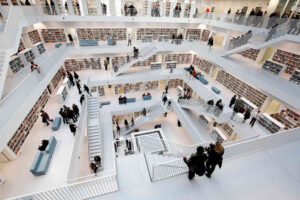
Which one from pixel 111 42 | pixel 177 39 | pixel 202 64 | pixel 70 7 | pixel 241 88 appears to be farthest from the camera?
pixel 202 64

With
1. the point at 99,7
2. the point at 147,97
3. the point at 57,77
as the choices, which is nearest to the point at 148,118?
the point at 147,97

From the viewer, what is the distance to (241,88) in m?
13.1

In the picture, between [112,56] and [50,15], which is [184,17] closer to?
[112,56]

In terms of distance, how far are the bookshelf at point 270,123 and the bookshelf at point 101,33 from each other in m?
15.7

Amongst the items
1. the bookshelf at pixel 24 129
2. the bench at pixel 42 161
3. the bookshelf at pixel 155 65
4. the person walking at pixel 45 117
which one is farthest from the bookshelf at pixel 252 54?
the bookshelf at pixel 24 129

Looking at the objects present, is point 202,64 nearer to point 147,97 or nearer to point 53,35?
point 147,97

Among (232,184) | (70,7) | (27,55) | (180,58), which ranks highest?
(70,7)

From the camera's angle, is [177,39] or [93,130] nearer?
[93,130]

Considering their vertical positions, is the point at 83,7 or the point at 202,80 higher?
the point at 83,7

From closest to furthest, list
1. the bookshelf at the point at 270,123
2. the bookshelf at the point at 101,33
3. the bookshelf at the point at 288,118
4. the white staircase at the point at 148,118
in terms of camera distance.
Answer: the bookshelf at the point at 270,123
the bookshelf at the point at 288,118
the white staircase at the point at 148,118
the bookshelf at the point at 101,33

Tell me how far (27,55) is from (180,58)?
15.6 meters

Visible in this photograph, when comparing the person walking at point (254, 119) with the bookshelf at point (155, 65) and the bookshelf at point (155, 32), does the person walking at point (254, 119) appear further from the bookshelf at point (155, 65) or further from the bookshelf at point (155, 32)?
the bookshelf at point (155, 32)

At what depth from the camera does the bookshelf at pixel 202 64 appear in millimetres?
16830

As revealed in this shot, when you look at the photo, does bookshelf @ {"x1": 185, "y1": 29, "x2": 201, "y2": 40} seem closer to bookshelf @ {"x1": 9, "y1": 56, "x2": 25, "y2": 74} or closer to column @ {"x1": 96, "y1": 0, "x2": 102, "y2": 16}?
column @ {"x1": 96, "y1": 0, "x2": 102, "y2": 16}
